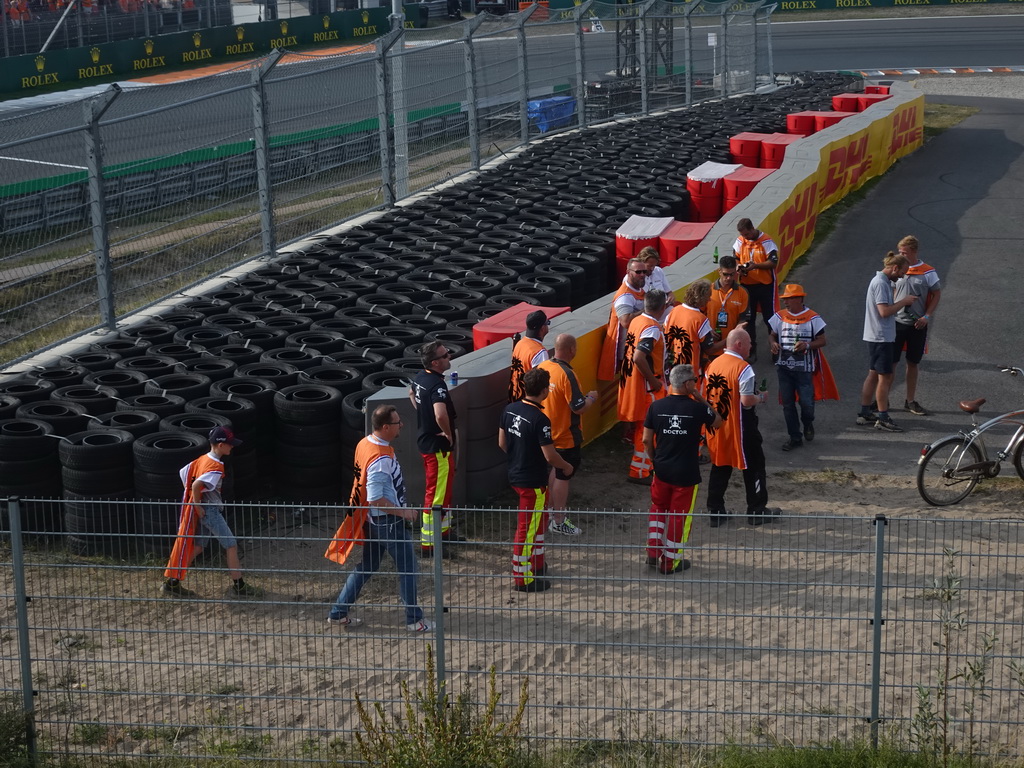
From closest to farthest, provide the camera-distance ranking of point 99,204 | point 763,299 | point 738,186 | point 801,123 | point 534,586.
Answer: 1. point 534,586
2. point 99,204
3. point 763,299
4. point 738,186
5. point 801,123

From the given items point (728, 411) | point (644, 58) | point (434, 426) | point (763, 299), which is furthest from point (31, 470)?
point (644, 58)

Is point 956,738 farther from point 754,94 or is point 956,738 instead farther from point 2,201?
point 754,94

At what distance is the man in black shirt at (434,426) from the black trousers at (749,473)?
6.91 feet

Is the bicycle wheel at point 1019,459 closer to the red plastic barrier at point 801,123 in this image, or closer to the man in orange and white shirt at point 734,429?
the man in orange and white shirt at point 734,429

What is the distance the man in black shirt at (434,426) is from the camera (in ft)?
29.3

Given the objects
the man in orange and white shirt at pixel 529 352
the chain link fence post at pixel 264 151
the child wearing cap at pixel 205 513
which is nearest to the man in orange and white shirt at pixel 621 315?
the man in orange and white shirt at pixel 529 352

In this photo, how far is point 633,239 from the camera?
49.4ft

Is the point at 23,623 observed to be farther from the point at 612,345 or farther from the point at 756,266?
the point at 756,266

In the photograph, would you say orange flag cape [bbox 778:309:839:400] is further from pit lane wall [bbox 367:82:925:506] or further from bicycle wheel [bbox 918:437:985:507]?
pit lane wall [bbox 367:82:925:506]

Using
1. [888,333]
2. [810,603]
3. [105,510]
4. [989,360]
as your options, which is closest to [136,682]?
[105,510]

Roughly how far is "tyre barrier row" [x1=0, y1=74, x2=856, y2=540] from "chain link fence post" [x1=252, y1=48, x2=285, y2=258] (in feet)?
1.46

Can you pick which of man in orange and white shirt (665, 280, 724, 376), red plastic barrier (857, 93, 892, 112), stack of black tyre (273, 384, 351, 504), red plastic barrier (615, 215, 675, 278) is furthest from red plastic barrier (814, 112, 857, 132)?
stack of black tyre (273, 384, 351, 504)

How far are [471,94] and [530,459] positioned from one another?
521 inches

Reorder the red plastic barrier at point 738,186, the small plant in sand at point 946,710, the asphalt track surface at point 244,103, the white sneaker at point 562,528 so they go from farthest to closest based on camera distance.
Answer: the red plastic barrier at point 738,186, the asphalt track surface at point 244,103, the white sneaker at point 562,528, the small plant in sand at point 946,710
